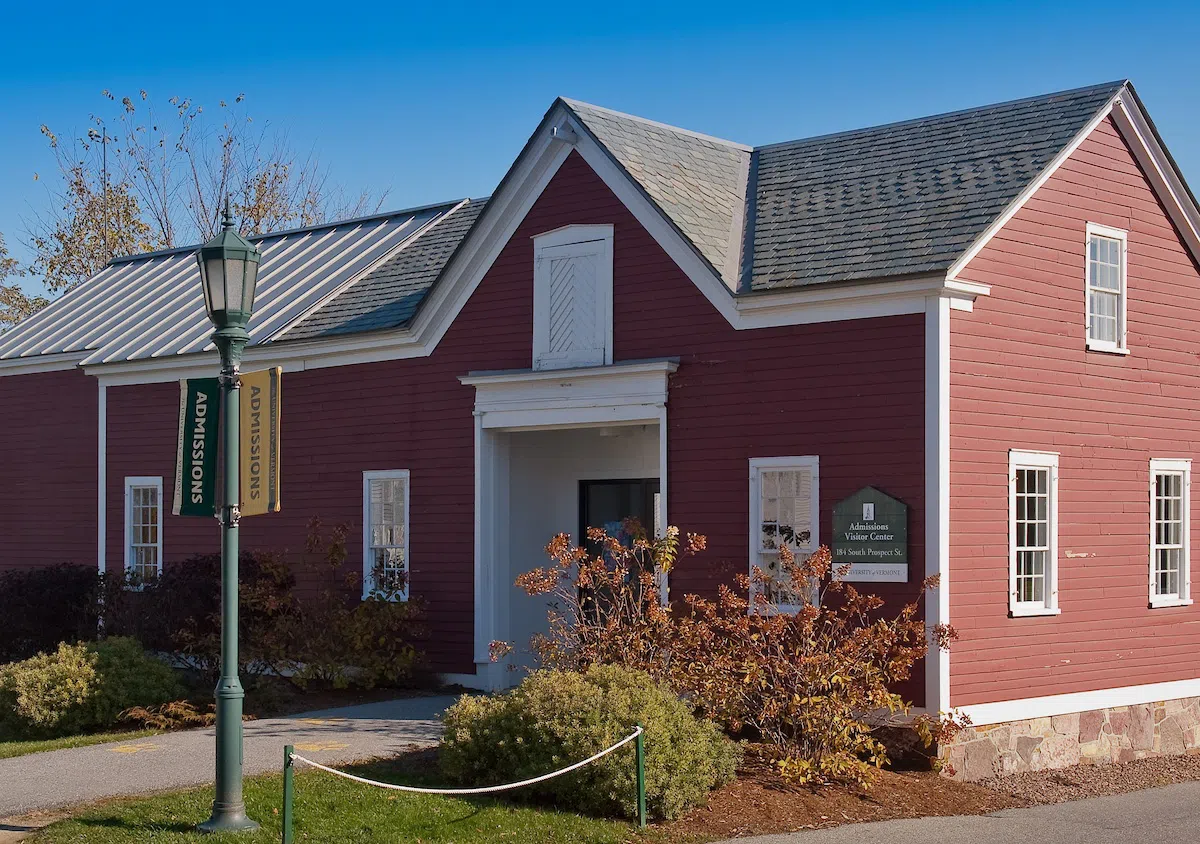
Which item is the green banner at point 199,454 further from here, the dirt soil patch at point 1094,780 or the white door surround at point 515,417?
the dirt soil patch at point 1094,780

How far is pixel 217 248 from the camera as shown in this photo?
11094mm

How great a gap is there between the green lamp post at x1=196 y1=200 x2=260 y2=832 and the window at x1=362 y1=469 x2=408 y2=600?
7739 mm

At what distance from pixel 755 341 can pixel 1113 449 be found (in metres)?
4.28

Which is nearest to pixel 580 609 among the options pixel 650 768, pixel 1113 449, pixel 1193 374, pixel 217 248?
pixel 650 768

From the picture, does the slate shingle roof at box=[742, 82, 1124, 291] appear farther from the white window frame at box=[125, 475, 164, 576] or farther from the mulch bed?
the white window frame at box=[125, 475, 164, 576]

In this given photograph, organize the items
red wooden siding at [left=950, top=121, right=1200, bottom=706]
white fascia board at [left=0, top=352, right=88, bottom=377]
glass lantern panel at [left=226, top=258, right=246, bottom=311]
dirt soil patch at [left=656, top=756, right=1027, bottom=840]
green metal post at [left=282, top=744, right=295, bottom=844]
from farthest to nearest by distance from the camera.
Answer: white fascia board at [left=0, top=352, right=88, bottom=377] < red wooden siding at [left=950, top=121, right=1200, bottom=706] < dirt soil patch at [left=656, top=756, right=1027, bottom=840] < glass lantern panel at [left=226, top=258, right=246, bottom=311] < green metal post at [left=282, top=744, right=295, bottom=844]

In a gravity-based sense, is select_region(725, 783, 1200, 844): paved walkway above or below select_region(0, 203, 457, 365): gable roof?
below

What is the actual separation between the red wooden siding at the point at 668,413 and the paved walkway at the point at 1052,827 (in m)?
1.80

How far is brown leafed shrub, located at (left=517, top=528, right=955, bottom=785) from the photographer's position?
13219mm

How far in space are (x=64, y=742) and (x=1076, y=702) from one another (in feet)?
34.0

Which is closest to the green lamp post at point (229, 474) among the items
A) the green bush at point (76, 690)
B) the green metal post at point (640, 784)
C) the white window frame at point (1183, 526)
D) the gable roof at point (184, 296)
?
the green metal post at point (640, 784)

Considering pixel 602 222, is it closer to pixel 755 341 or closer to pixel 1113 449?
pixel 755 341

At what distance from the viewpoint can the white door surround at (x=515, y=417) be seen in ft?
53.7

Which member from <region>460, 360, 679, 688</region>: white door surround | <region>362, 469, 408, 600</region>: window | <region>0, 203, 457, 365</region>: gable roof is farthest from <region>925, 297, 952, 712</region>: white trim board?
<region>0, 203, 457, 365</region>: gable roof
